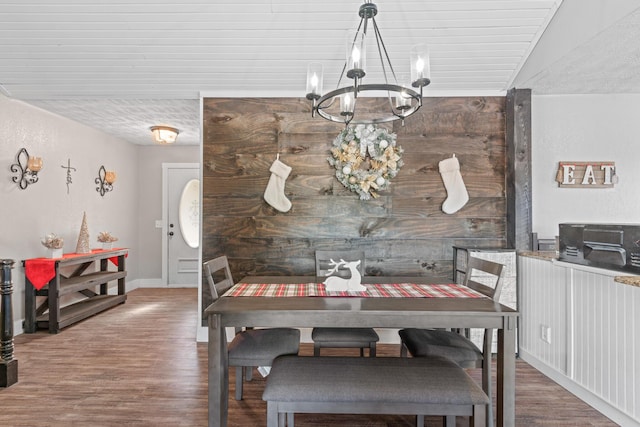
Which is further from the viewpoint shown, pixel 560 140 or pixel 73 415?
pixel 560 140

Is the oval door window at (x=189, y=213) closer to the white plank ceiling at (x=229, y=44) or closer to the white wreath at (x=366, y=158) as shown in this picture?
the white plank ceiling at (x=229, y=44)

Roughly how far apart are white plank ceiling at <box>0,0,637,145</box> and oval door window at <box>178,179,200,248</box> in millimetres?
2249

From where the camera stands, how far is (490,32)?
2602 mm

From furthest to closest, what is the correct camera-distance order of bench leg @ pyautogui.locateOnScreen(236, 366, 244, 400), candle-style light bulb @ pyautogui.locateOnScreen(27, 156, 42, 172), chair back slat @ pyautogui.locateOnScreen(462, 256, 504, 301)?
candle-style light bulb @ pyautogui.locateOnScreen(27, 156, 42, 172), bench leg @ pyautogui.locateOnScreen(236, 366, 244, 400), chair back slat @ pyautogui.locateOnScreen(462, 256, 504, 301)

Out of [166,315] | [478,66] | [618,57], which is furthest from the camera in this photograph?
[166,315]

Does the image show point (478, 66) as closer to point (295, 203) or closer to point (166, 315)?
point (295, 203)

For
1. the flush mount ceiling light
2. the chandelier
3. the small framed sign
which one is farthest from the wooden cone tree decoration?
the small framed sign

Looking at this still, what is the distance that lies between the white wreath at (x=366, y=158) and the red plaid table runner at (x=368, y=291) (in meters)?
1.10

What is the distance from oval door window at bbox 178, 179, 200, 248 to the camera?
5453 mm

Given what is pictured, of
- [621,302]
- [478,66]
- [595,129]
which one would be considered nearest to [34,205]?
[478,66]

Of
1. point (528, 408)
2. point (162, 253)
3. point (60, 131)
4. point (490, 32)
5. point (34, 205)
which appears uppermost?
point (490, 32)

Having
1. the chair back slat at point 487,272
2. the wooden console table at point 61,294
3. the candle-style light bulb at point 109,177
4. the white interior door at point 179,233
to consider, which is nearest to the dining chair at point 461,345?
the chair back slat at point 487,272

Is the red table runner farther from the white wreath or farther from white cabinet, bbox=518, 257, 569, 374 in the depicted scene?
white cabinet, bbox=518, 257, 569, 374

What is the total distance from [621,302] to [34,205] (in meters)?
4.97
